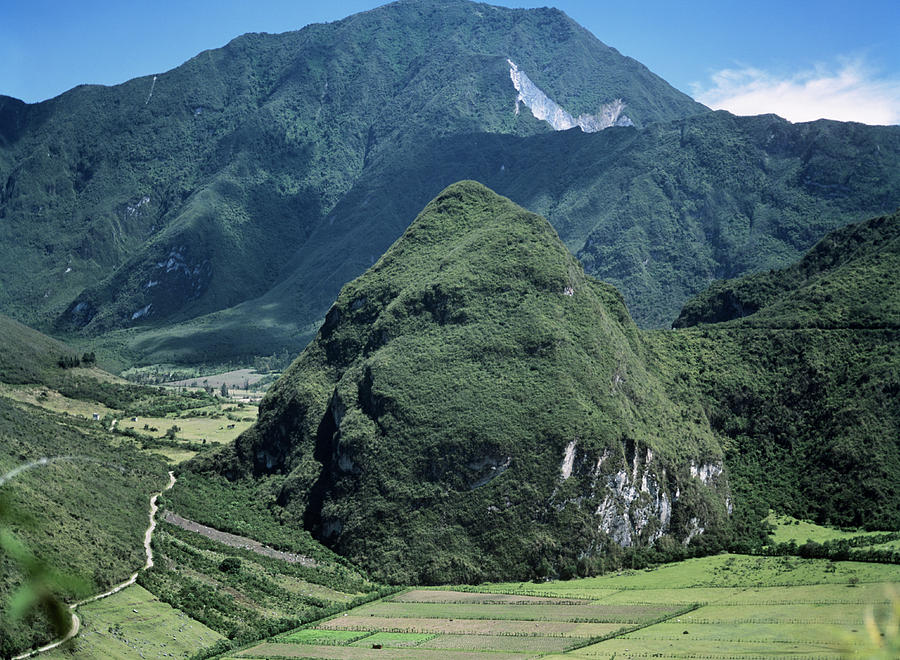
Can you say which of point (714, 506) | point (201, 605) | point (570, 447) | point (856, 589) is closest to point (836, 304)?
point (714, 506)

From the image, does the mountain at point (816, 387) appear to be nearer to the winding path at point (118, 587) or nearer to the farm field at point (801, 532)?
the farm field at point (801, 532)

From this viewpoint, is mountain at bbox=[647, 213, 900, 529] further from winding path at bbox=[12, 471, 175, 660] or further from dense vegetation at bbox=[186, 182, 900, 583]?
winding path at bbox=[12, 471, 175, 660]

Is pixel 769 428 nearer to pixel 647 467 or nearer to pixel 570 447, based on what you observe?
pixel 647 467

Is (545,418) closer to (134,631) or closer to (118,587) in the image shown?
(118,587)

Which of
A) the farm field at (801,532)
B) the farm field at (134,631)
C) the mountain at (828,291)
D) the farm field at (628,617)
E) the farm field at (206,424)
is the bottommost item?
the farm field at (801,532)

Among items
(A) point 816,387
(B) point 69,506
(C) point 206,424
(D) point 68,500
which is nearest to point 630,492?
(A) point 816,387

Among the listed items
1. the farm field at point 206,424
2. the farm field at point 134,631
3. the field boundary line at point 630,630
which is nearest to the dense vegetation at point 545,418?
the field boundary line at point 630,630

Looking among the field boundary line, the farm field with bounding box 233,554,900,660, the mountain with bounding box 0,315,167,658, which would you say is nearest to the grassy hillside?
the mountain with bounding box 0,315,167,658
